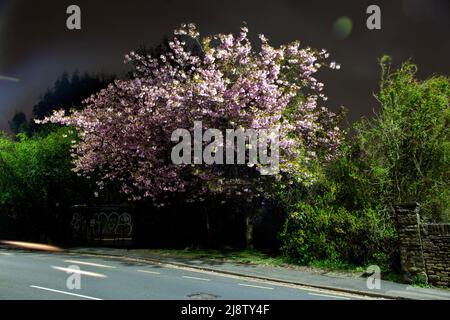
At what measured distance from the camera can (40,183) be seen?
26.8 meters

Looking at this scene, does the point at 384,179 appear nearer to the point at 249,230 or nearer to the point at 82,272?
the point at 249,230

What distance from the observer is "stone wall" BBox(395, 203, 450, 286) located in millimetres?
12406

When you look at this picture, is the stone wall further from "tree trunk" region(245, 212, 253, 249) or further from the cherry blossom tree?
"tree trunk" region(245, 212, 253, 249)

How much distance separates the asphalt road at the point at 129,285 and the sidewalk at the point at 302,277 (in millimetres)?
616

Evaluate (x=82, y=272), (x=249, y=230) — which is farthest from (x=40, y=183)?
(x=82, y=272)

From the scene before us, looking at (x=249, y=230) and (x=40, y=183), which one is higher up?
(x=40, y=183)

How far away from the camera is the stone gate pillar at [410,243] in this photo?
12617mm

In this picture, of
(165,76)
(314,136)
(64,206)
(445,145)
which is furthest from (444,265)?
(64,206)

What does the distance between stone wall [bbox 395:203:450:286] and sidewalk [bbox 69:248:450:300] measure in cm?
51

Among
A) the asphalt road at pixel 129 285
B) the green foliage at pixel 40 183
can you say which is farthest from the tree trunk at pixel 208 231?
the green foliage at pixel 40 183

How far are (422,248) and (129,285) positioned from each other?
8352mm

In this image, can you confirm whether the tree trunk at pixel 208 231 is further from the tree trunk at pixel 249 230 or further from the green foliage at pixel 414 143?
the green foliage at pixel 414 143

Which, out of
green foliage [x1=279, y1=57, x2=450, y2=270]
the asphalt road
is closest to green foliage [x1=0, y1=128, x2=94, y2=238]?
the asphalt road

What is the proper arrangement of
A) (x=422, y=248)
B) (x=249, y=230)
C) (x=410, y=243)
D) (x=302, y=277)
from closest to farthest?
1. (x=422, y=248)
2. (x=410, y=243)
3. (x=302, y=277)
4. (x=249, y=230)
